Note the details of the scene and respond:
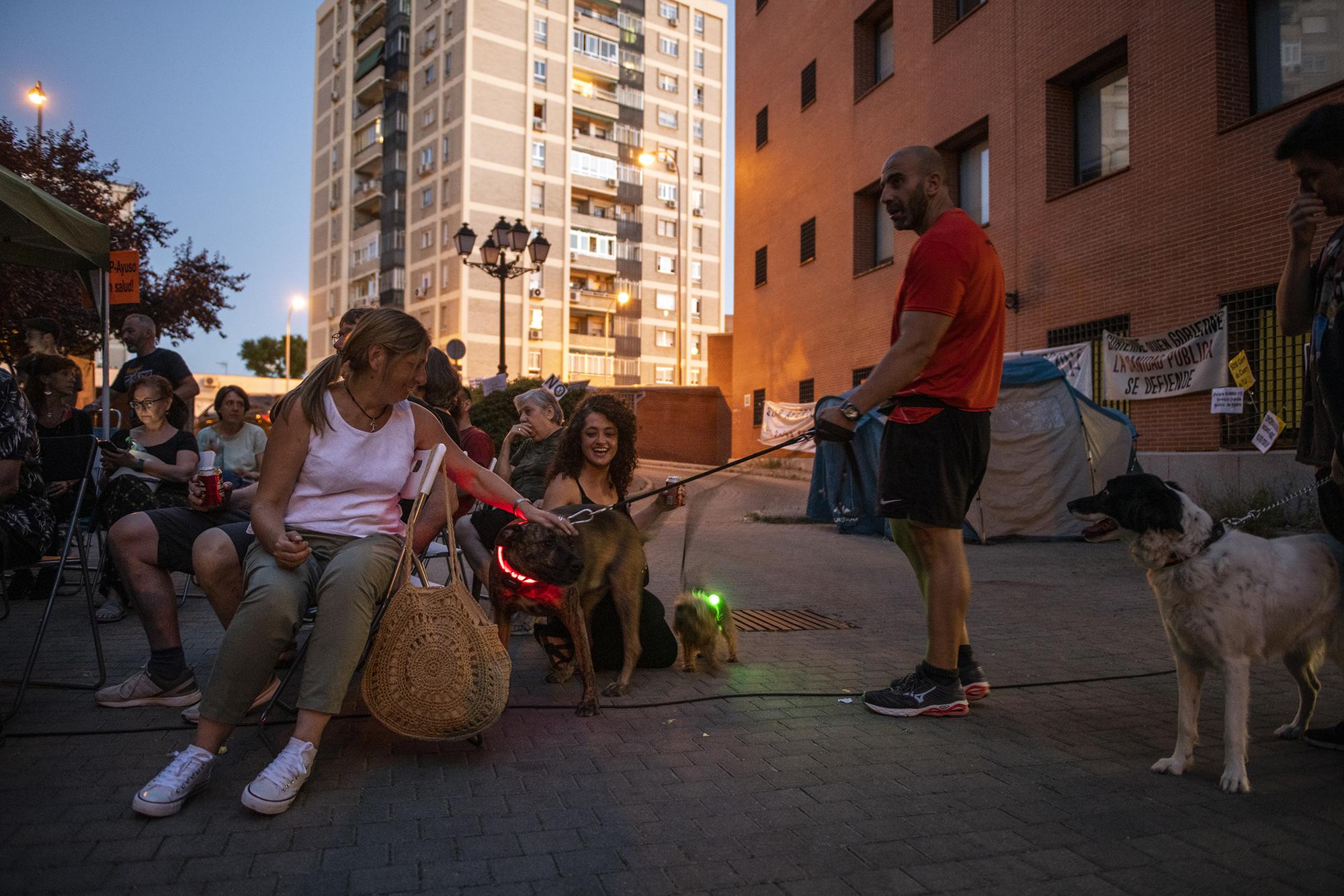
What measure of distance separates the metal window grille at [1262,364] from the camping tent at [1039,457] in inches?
61.5

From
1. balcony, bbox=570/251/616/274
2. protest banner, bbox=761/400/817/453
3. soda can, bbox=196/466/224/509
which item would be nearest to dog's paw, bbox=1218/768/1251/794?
soda can, bbox=196/466/224/509

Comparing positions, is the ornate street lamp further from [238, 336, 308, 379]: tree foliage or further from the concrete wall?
[238, 336, 308, 379]: tree foliage

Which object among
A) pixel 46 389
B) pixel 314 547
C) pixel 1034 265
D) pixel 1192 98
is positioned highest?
pixel 1192 98

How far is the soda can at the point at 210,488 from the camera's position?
3.84 m

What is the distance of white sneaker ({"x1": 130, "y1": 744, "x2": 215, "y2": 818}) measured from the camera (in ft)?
8.82

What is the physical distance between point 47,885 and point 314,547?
133 cm

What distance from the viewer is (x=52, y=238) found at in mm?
5516

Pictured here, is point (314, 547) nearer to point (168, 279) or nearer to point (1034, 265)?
point (1034, 265)

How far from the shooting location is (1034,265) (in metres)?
15.6

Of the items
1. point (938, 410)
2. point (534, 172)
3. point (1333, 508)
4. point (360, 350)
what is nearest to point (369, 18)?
point (534, 172)

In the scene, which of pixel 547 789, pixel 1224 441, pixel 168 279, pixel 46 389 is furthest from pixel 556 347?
pixel 547 789

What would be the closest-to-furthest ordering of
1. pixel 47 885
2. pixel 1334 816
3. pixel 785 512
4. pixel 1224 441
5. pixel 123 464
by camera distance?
pixel 47 885
pixel 1334 816
pixel 123 464
pixel 1224 441
pixel 785 512

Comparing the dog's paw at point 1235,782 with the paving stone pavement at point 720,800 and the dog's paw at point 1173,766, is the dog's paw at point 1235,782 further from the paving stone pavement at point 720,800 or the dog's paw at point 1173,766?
the dog's paw at point 1173,766

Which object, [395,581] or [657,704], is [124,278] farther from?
[657,704]
